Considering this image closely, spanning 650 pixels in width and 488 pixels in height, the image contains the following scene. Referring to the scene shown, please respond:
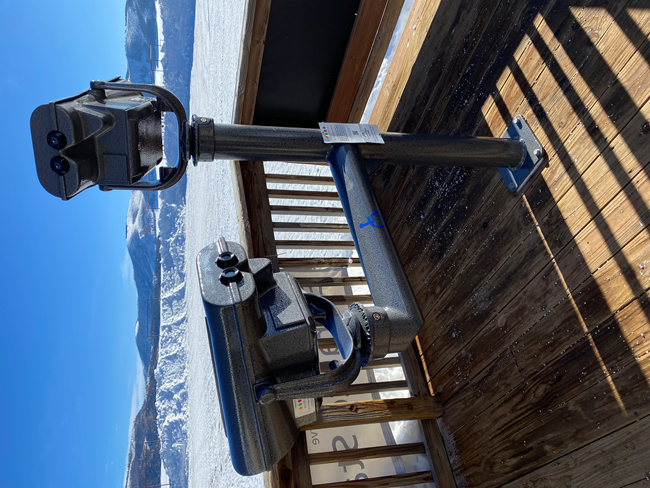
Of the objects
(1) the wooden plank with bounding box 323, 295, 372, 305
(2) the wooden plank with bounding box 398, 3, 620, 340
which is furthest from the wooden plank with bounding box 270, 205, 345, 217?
(2) the wooden plank with bounding box 398, 3, 620, 340

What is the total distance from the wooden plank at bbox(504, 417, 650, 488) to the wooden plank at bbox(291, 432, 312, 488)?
811mm

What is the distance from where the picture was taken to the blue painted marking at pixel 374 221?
1.10m

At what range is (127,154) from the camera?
910mm

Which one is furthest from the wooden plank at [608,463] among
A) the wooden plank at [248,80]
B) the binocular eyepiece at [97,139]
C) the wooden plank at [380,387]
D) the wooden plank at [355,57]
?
the wooden plank at [355,57]

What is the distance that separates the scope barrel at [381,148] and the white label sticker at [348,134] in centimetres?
2

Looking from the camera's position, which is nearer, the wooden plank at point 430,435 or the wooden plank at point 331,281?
the wooden plank at point 430,435

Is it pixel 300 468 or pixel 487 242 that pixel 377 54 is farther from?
pixel 300 468

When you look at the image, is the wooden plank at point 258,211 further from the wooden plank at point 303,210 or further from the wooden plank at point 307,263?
the wooden plank at point 307,263

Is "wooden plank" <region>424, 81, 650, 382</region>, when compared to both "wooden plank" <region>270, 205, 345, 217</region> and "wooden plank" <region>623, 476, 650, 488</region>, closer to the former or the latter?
"wooden plank" <region>623, 476, 650, 488</region>

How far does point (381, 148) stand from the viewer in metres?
1.22

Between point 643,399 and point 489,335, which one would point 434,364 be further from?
point 643,399

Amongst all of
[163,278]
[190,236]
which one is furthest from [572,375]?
[163,278]

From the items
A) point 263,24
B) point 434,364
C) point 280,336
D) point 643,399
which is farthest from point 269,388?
point 263,24

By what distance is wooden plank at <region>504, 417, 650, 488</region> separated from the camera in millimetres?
938
